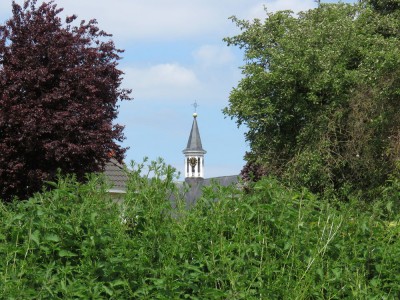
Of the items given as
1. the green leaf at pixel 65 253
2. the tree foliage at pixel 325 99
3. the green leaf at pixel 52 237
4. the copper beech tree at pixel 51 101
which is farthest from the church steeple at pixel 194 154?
the green leaf at pixel 65 253

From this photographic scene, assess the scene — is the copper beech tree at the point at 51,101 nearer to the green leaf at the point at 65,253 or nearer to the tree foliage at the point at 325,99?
the tree foliage at the point at 325,99

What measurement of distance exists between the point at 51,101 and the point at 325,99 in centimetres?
726

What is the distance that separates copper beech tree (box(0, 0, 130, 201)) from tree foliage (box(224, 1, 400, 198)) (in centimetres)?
410

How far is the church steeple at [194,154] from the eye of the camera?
100188 mm

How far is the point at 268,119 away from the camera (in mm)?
19984

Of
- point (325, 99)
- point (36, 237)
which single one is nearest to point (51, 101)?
point (325, 99)

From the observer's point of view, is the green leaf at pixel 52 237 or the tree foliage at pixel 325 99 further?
the tree foliage at pixel 325 99

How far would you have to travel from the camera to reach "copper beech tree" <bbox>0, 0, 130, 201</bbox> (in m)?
16.4

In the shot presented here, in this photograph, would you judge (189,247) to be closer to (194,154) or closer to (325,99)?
(325,99)

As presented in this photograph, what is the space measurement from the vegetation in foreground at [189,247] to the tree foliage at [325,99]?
12757mm

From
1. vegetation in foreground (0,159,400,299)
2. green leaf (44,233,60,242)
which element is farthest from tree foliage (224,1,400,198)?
green leaf (44,233,60,242)

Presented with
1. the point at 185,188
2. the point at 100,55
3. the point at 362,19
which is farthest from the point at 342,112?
the point at 185,188

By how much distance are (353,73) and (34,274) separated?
15.8m

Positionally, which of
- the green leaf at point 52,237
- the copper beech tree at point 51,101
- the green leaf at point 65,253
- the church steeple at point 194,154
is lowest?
the green leaf at point 65,253
